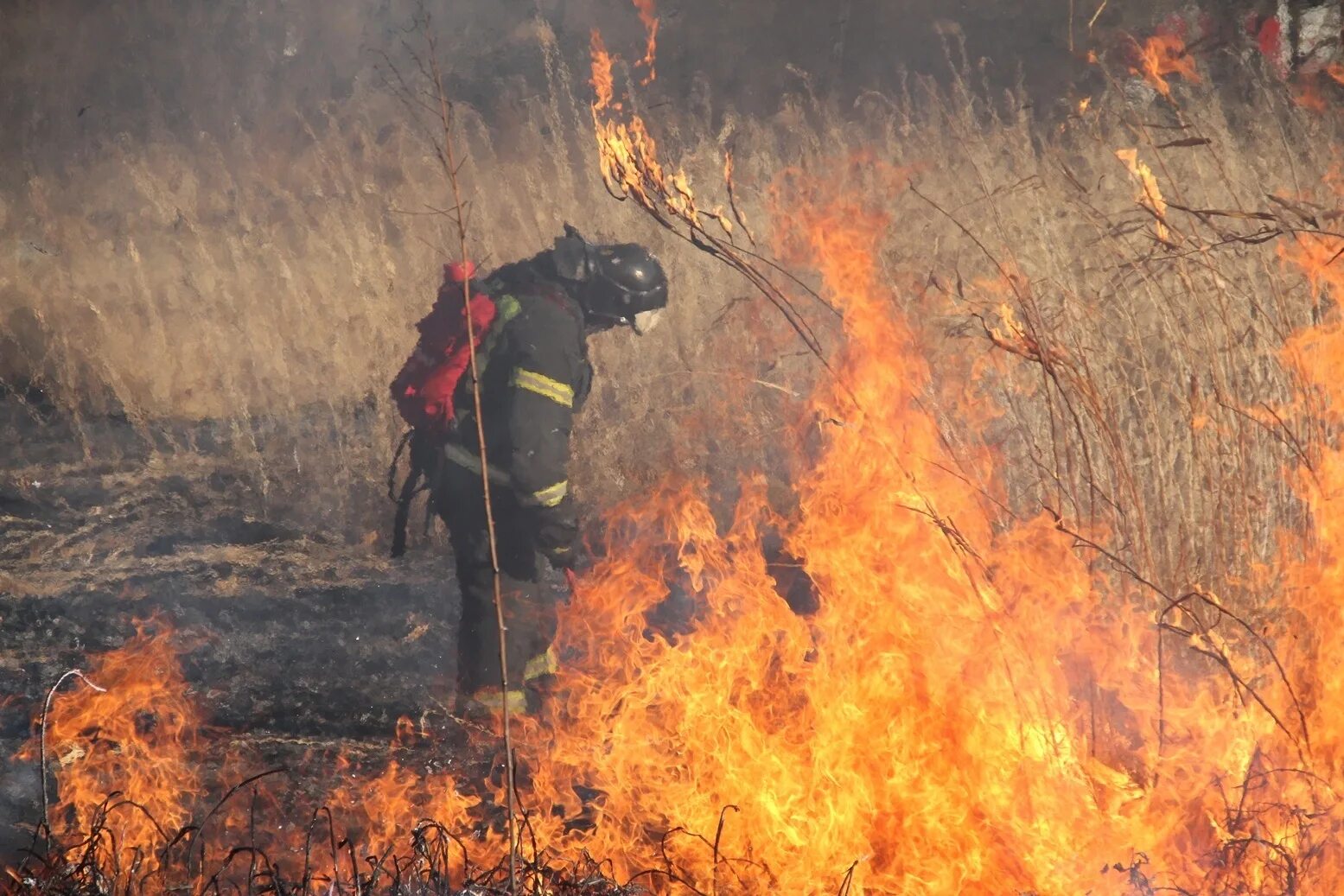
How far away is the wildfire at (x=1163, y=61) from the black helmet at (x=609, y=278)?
3.92m

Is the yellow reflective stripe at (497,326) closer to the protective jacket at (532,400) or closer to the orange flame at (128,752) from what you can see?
the protective jacket at (532,400)

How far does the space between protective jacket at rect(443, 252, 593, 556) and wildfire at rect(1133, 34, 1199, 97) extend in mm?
4397

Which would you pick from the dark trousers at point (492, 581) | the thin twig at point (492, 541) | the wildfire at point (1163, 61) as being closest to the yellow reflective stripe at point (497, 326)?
the thin twig at point (492, 541)

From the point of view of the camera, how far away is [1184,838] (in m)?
4.05

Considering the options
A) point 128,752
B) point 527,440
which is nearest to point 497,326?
point 527,440

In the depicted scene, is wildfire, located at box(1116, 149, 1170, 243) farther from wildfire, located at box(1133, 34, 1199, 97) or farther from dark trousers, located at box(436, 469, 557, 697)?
dark trousers, located at box(436, 469, 557, 697)

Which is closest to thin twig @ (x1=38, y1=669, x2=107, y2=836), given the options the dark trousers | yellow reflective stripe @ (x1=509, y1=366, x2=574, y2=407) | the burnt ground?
the burnt ground

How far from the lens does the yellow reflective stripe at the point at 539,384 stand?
198 inches

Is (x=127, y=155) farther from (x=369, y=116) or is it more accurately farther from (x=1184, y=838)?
(x=1184, y=838)

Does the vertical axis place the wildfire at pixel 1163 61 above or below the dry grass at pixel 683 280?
above

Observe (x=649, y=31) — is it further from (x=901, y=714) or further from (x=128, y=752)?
(x=128, y=752)

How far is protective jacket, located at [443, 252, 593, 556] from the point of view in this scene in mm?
5027

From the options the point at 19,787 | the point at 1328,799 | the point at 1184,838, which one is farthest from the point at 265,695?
the point at 1328,799

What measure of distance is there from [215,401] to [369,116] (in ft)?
7.89
